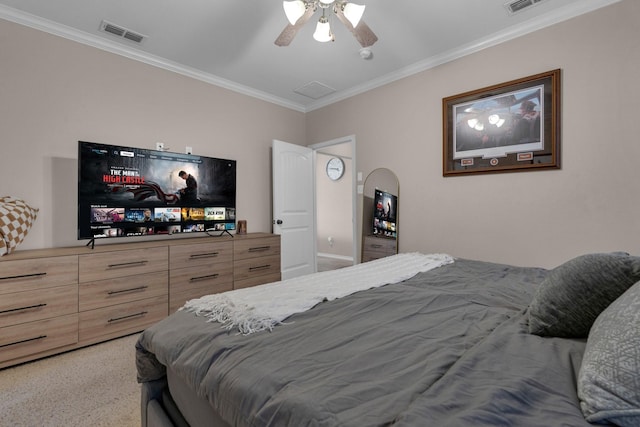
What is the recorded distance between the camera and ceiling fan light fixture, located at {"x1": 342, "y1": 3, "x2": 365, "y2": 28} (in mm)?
1943

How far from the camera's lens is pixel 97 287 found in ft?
7.82

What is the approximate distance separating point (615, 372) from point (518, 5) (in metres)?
2.84

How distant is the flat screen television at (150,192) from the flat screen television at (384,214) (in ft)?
5.80

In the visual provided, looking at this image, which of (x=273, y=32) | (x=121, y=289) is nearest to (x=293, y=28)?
(x=273, y=32)

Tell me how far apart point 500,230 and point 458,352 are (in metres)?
2.30

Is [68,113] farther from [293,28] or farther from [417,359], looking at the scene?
[417,359]

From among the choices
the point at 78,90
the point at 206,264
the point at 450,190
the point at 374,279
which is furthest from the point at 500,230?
the point at 78,90

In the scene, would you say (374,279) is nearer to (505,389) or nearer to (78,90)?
(505,389)

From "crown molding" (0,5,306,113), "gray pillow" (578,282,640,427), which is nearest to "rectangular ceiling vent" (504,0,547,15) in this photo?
"gray pillow" (578,282,640,427)

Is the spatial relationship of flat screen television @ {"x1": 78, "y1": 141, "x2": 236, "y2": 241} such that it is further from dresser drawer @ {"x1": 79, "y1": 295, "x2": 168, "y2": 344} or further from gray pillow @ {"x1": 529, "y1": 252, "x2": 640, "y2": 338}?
gray pillow @ {"x1": 529, "y1": 252, "x2": 640, "y2": 338}

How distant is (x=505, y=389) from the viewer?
0.68 m

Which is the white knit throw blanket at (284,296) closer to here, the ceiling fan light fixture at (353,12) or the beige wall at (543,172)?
the beige wall at (543,172)

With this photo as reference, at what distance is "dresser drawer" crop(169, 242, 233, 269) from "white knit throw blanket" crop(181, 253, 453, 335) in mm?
1637

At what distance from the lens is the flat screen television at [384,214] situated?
357 centimetres
